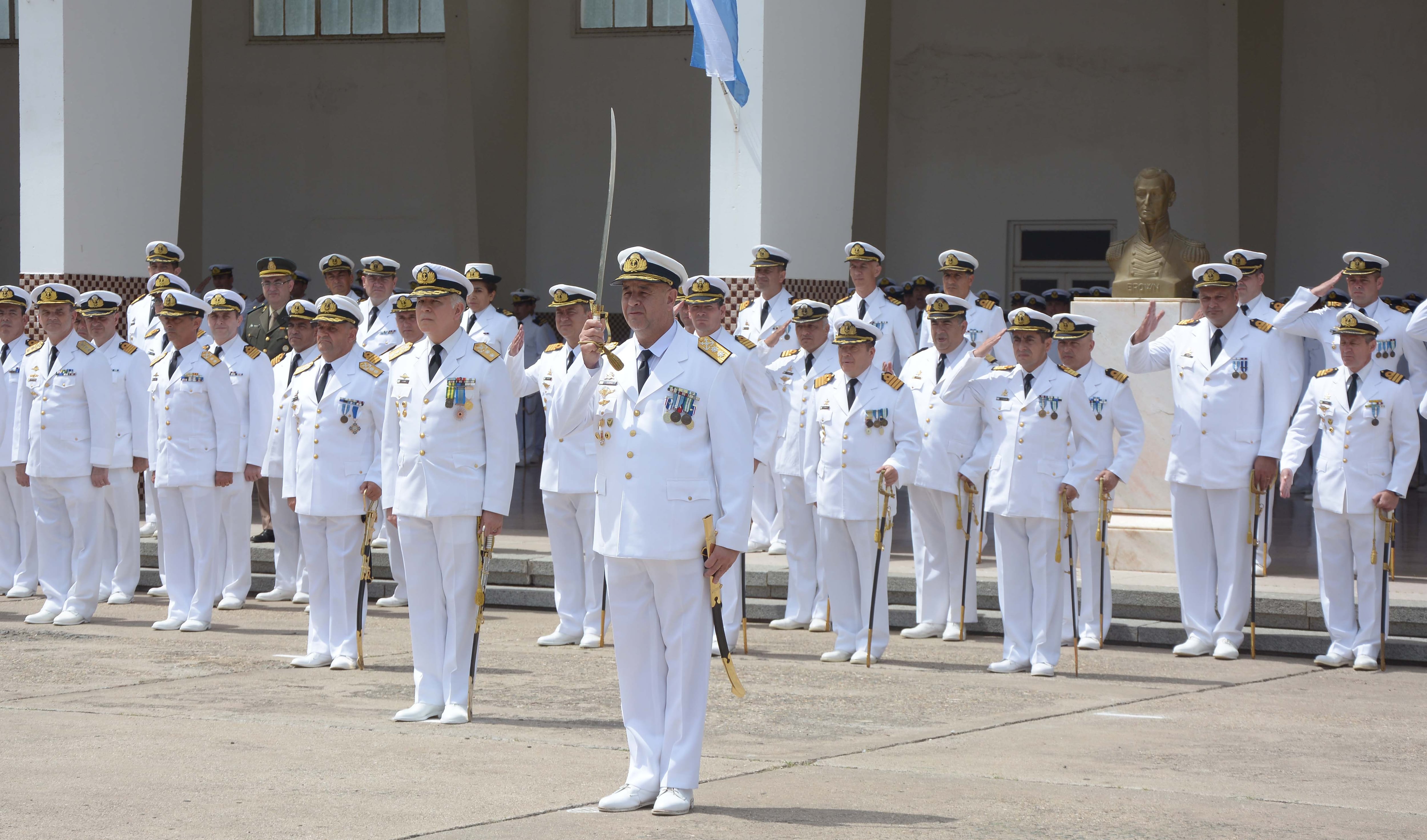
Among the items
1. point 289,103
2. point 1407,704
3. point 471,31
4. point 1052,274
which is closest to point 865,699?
point 1407,704

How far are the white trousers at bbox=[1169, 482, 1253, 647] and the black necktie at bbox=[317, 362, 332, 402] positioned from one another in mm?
Answer: 4503

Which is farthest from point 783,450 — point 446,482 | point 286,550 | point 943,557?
point 446,482

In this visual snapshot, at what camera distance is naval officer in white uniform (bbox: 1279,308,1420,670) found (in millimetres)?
8961

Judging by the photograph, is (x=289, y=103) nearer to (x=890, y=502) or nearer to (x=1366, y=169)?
(x=1366, y=169)

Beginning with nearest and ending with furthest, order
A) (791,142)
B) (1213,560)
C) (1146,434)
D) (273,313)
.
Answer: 1. (1213,560)
2. (1146,434)
3. (273,313)
4. (791,142)

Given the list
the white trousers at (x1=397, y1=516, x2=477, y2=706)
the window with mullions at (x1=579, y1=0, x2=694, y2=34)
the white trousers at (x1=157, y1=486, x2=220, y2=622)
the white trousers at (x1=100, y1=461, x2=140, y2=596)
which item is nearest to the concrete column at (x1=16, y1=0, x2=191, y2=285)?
the white trousers at (x1=100, y1=461, x2=140, y2=596)

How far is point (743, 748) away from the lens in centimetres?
662

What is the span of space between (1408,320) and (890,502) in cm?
375

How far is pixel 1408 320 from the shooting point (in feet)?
35.8

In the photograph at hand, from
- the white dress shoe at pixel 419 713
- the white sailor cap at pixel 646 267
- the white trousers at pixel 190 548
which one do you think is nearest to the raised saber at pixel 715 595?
the white sailor cap at pixel 646 267

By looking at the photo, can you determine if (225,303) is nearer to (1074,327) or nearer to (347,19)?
(1074,327)

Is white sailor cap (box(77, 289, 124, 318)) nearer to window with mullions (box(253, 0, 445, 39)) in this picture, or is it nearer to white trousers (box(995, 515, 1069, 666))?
white trousers (box(995, 515, 1069, 666))

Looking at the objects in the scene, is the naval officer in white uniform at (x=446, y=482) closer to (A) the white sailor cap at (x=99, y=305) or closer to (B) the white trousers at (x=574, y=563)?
(B) the white trousers at (x=574, y=563)

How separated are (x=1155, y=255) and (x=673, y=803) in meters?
6.78
